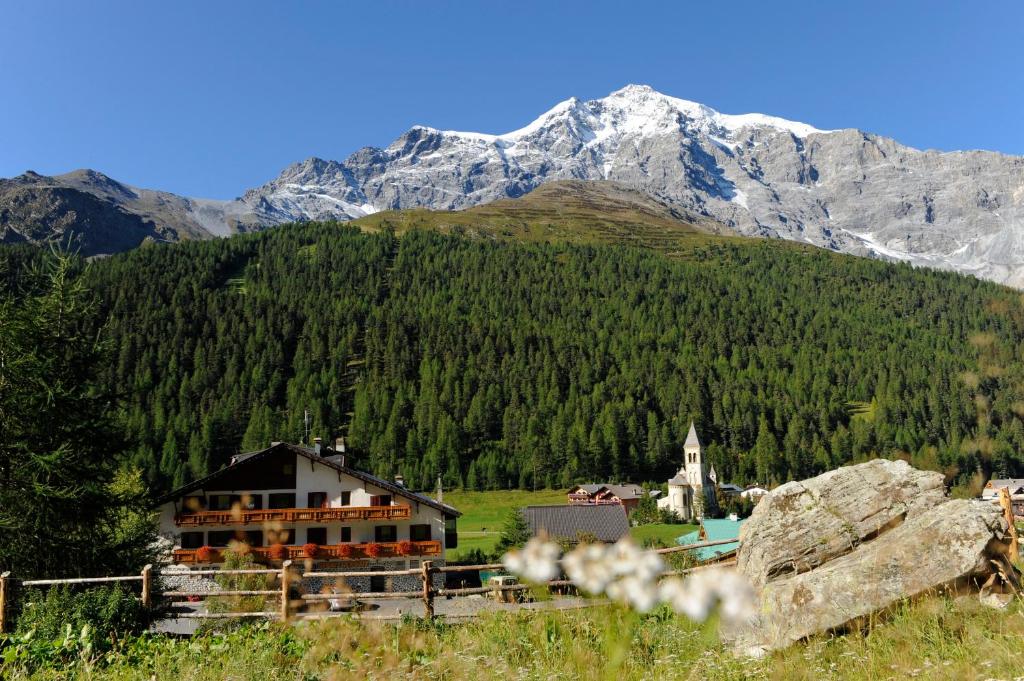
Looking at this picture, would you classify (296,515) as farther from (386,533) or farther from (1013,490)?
(1013,490)

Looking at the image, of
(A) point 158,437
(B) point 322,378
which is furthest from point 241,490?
(B) point 322,378

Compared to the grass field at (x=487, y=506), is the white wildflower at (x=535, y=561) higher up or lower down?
higher up

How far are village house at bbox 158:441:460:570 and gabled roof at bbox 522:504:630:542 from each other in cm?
1585

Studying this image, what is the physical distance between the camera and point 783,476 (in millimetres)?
144375

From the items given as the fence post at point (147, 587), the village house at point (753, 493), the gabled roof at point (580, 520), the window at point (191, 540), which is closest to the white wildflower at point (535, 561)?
the fence post at point (147, 587)

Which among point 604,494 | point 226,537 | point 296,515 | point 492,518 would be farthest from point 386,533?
point 604,494

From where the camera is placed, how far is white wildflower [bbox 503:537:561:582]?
3.15m

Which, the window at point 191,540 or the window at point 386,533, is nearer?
the window at point 191,540

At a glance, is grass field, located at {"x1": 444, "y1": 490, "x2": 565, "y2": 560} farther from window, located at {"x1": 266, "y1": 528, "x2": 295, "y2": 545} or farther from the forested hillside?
window, located at {"x1": 266, "y1": 528, "x2": 295, "y2": 545}

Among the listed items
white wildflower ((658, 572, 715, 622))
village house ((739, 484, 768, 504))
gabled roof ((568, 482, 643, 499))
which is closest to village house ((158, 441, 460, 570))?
white wildflower ((658, 572, 715, 622))

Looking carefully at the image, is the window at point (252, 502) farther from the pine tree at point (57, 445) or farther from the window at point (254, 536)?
the pine tree at point (57, 445)

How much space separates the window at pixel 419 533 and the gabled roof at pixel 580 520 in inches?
619

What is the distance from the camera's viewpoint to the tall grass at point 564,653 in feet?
21.9

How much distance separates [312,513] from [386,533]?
17.1 feet
